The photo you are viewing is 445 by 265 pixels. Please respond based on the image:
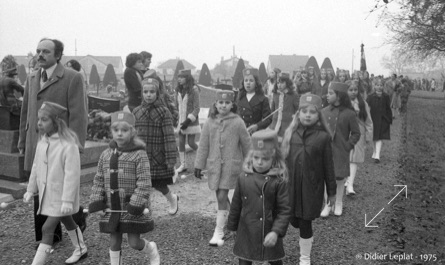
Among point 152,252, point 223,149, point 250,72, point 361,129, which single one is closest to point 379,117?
point 361,129

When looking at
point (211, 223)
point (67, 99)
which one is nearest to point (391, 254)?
point (211, 223)

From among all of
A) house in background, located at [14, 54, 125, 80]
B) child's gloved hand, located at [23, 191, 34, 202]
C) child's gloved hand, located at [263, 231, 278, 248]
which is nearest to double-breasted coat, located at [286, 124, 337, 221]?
child's gloved hand, located at [263, 231, 278, 248]

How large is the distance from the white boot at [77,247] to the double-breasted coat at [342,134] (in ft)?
11.1

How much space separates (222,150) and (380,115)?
6.71 m

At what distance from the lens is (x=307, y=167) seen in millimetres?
4754

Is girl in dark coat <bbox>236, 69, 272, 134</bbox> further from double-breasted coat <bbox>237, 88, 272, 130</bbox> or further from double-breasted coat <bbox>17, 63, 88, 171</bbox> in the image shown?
double-breasted coat <bbox>17, 63, 88, 171</bbox>

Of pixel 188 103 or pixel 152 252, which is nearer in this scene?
pixel 152 252

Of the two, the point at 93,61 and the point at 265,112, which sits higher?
the point at 93,61

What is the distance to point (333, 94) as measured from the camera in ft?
21.6

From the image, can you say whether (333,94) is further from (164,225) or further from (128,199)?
(128,199)

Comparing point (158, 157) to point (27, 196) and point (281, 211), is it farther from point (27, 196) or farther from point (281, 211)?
point (281, 211)

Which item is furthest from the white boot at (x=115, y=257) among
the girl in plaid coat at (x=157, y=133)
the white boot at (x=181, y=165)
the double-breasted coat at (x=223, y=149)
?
the white boot at (x=181, y=165)

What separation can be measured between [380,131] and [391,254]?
623 centimetres

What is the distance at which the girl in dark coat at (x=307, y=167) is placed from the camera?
4656 mm
